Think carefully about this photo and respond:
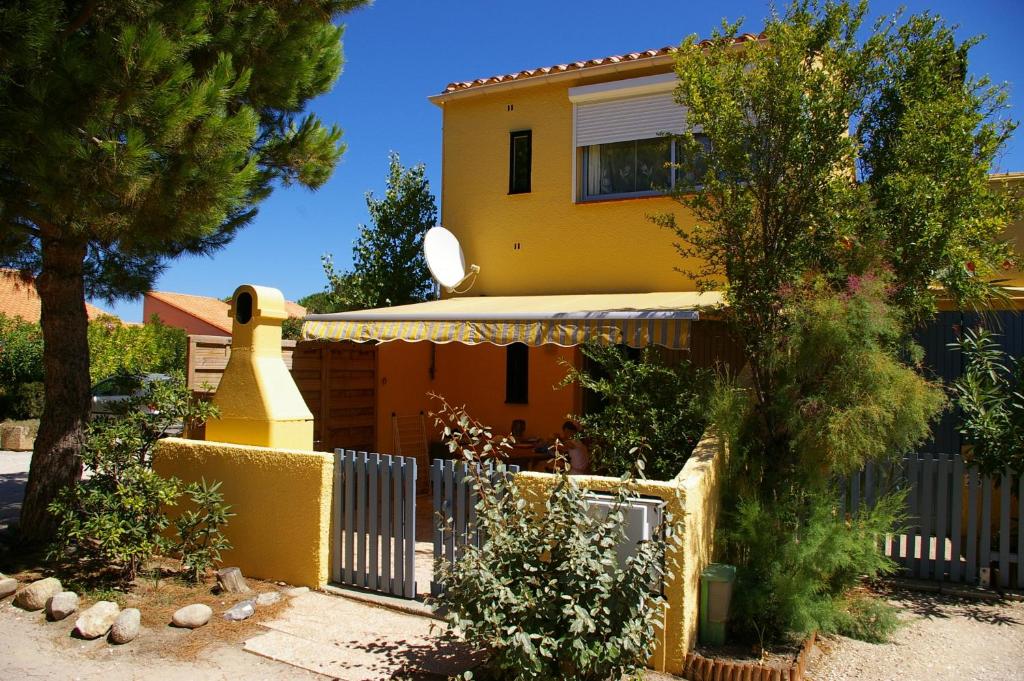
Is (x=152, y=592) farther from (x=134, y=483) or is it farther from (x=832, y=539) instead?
(x=832, y=539)

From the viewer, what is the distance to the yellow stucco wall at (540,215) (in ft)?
47.9

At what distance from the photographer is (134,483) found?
927cm

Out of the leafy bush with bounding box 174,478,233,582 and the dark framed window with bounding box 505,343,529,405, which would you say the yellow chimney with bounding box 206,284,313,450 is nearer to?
the leafy bush with bounding box 174,478,233,582

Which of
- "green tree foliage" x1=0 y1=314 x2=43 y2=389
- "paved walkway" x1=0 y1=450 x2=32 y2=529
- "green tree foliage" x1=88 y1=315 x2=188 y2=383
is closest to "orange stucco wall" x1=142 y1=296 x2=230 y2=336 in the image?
"green tree foliage" x1=88 y1=315 x2=188 y2=383

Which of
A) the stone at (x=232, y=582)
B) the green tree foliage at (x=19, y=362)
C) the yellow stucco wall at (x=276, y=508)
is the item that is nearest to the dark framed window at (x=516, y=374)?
the yellow stucco wall at (x=276, y=508)

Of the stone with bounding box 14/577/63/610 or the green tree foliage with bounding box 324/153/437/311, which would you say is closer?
the stone with bounding box 14/577/63/610

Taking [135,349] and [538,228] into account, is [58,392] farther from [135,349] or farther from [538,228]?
[135,349]

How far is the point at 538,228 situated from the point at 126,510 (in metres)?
9.54

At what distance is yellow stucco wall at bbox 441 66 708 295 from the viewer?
1460 centimetres

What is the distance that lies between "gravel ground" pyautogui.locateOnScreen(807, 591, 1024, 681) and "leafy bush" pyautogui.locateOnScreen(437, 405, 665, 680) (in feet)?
7.64

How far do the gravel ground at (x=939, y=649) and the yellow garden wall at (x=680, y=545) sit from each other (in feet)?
4.22

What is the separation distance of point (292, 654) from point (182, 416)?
4429mm

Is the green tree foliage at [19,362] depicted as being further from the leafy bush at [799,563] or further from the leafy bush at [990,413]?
→ the leafy bush at [990,413]

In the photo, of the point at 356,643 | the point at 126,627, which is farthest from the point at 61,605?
the point at 356,643
